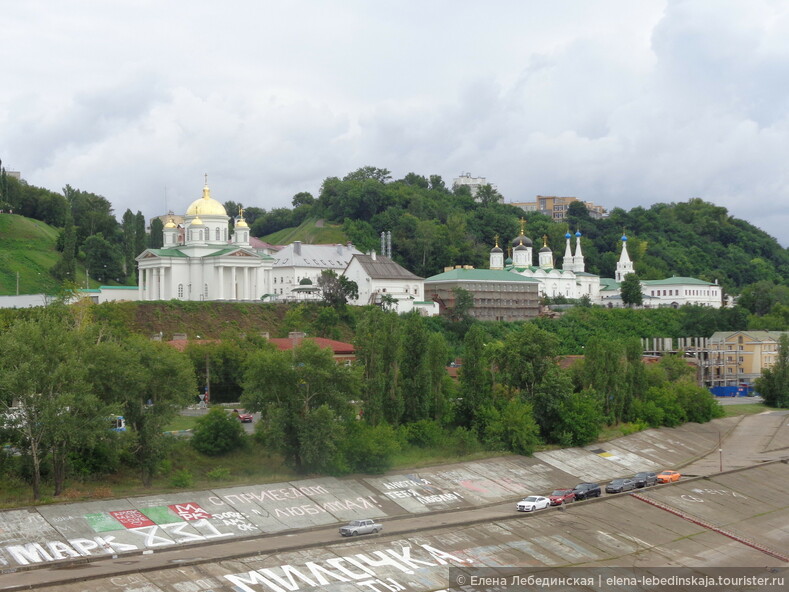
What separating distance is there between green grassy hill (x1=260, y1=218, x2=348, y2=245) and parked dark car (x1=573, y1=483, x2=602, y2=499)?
9009cm

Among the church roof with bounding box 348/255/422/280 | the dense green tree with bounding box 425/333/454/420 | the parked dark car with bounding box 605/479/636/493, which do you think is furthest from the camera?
the church roof with bounding box 348/255/422/280

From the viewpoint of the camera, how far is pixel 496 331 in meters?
96.9

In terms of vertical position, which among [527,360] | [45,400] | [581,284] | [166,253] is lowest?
[45,400]

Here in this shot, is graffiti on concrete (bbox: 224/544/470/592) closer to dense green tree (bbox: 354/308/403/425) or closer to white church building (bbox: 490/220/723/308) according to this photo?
dense green tree (bbox: 354/308/403/425)

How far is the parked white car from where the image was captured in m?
39.6

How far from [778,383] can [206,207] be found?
5054 cm

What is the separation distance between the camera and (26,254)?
97938 millimetres

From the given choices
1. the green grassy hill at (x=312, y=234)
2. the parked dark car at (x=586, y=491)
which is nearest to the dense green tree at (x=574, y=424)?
the parked dark car at (x=586, y=491)

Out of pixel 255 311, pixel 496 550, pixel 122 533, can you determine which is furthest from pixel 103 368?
pixel 255 311

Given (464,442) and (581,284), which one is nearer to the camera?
(464,442)

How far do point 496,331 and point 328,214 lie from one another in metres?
53.2

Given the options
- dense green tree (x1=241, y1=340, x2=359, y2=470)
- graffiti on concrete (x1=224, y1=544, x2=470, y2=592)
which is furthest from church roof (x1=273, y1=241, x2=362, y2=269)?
graffiti on concrete (x1=224, y1=544, x2=470, y2=592)

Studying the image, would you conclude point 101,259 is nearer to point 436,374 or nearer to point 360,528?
point 436,374

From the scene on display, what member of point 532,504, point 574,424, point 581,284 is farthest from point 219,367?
point 581,284
